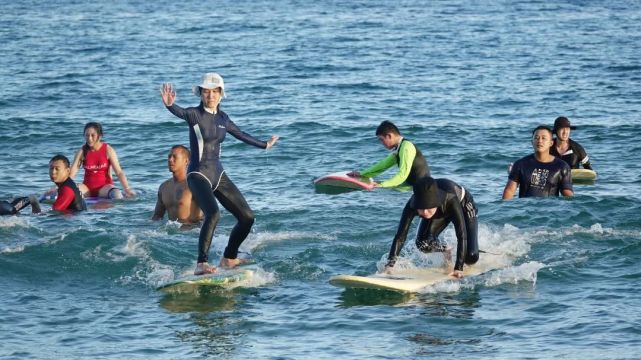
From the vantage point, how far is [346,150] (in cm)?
2322

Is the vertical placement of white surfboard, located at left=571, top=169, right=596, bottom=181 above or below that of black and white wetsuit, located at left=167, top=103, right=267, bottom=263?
below

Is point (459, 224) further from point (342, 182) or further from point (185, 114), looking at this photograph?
point (342, 182)

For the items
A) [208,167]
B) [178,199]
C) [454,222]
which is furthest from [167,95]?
[178,199]

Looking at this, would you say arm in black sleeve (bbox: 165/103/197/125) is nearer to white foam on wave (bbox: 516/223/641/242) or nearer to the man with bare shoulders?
the man with bare shoulders

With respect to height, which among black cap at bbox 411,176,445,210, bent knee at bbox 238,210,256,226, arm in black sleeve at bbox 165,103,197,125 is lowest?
bent knee at bbox 238,210,256,226

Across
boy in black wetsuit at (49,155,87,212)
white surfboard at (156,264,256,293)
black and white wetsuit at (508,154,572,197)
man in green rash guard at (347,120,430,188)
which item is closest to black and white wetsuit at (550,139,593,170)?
black and white wetsuit at (508,154,572,197)

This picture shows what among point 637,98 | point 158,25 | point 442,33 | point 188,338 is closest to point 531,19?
point 442,33

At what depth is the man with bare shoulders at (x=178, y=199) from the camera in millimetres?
15734

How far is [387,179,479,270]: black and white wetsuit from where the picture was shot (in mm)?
12891

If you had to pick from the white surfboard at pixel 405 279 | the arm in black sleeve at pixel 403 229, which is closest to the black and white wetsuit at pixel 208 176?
the white surfboard at pixel 405 279

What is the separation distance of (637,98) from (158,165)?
11943mm

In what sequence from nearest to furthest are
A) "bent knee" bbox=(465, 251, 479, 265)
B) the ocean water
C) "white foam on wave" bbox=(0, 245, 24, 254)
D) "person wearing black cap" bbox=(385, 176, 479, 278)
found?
the ocean water
"person wearing black cap" bbox=(385, 176, 479, 278)
"bent knee" bbox=(465, 251, 479, 265)
"white foam on wave" bbox=(0, 245, 24, 254)

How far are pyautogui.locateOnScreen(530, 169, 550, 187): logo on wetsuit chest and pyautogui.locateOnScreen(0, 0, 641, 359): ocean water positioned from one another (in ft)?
0.91

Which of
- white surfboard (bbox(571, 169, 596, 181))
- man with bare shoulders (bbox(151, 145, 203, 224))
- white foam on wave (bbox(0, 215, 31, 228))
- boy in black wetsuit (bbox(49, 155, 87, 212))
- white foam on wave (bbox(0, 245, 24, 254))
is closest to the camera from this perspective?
white foam on wave (bbox(0, 245, 24, 254))
